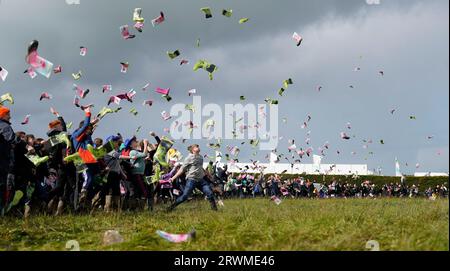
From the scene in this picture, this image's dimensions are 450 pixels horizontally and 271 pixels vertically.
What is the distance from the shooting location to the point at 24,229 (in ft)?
29.3

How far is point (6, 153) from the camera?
29.6 feet

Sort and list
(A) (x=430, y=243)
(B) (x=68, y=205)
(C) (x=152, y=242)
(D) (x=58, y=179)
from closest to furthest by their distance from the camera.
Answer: (A) (x=430, y=243), (C) (x=152, y=242), (D) (x=58, y=179), (B) (x=68, y=205)

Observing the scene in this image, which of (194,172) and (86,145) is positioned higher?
(86,145)

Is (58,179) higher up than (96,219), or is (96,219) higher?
(58,179)

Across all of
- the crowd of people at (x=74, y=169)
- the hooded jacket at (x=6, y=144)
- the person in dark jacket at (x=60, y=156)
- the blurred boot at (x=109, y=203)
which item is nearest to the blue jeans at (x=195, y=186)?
the crowd of people at (x=74, y=169)

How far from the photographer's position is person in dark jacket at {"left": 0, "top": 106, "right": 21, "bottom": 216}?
880 cm

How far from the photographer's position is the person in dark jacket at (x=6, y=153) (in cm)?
880

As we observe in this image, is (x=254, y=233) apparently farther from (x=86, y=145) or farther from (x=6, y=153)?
(x=86, y=145)

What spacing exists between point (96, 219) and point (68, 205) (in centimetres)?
221

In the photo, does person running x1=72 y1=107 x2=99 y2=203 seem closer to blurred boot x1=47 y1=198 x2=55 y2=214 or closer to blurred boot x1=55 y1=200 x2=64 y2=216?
blurred boot x1=55 y1=200 x2=64 y2=216

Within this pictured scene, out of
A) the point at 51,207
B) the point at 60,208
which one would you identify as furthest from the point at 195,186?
the point at 51,207

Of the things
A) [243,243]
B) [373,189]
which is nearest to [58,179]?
[243,243]

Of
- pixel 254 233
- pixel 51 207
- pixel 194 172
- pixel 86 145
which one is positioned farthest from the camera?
pixel 194 172
